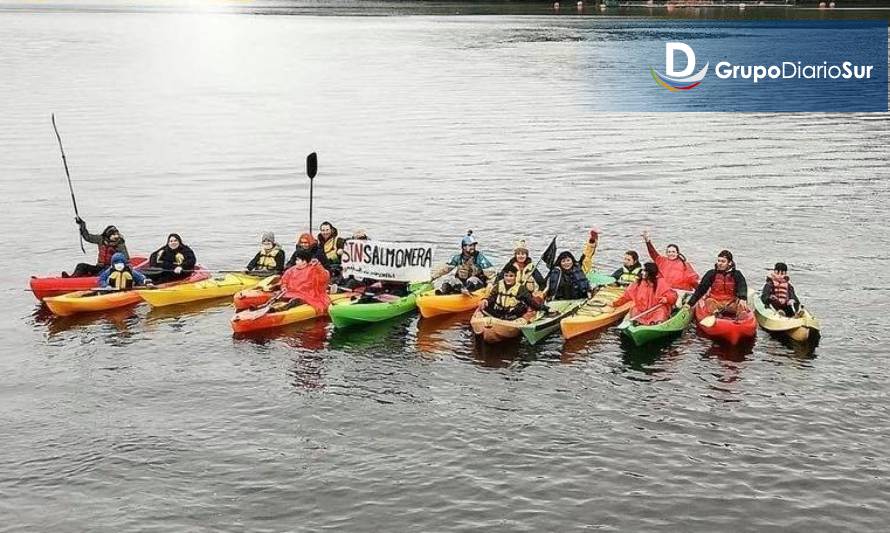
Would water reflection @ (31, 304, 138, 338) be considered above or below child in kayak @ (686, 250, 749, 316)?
below

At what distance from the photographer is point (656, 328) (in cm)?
3028

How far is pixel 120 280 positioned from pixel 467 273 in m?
11.2

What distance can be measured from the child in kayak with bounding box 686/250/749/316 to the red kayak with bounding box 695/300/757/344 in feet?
1.06

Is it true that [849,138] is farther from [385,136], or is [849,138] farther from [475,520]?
[475,520]

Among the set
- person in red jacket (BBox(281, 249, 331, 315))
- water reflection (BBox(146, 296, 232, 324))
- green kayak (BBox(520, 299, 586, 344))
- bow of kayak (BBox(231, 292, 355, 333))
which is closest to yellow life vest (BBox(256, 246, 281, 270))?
water reflection (BBox(146, 296, 232, 324))

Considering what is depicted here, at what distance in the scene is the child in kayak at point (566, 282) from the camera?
110ft

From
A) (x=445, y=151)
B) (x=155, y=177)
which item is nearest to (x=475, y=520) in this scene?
(x=155, y=177)

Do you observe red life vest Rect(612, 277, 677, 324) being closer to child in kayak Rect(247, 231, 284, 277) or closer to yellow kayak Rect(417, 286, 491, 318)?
yellow kayak Rect(417, 286, 491, 318)

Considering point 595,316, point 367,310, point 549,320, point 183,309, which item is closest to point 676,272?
point 595,316

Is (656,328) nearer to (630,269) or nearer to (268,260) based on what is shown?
(630,269)

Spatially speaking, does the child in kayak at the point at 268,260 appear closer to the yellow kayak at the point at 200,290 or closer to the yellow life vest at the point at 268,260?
the yellow life vest at the point at 268,260

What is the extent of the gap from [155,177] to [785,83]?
66.5 meters

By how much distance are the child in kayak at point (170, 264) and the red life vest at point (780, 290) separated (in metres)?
18.8

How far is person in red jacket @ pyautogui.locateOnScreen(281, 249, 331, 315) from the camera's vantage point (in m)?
32.8
